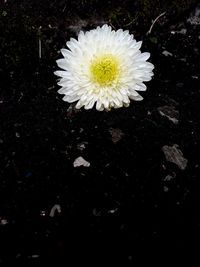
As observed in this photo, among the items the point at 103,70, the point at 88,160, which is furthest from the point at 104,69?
the point at 88,160

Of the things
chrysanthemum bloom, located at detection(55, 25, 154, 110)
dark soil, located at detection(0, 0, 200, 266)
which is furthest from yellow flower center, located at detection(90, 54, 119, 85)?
dark soil, located at detection(0, 0, 200, 266)

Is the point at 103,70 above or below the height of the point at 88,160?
above

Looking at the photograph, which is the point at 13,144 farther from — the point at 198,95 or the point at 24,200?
the point at 198,95

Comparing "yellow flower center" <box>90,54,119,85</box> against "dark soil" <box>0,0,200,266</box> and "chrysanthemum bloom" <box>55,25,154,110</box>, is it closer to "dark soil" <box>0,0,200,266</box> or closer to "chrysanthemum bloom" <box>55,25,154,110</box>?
"chrysanthemum bloom" <box>55,25,154,110</box>

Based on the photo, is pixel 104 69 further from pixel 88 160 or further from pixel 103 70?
pixel 88 160

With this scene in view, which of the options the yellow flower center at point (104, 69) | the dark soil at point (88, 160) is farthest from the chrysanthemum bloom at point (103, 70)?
the dark soil at point (88, 160)

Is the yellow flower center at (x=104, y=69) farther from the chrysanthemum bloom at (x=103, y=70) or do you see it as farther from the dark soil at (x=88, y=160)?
the dark soil at (x=88, y=160)
